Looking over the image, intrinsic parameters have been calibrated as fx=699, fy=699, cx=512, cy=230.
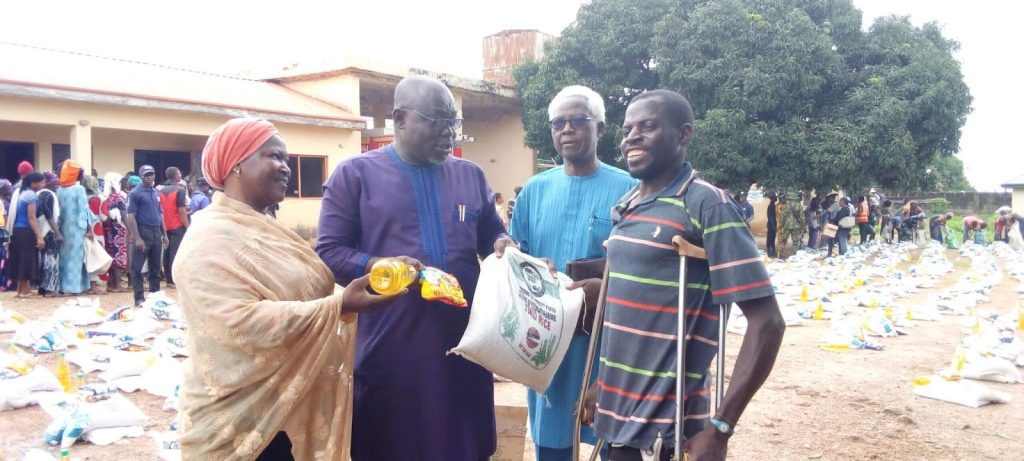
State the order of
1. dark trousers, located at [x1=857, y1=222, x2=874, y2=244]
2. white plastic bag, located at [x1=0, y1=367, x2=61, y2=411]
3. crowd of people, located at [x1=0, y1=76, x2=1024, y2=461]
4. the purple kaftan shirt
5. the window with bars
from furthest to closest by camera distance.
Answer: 1. dark trousers, located at [x1=857, y1=222, x2=874, y2=244]
2. the window with bars
3. white plastic bag, located at [x1=0, y1=367, x2=61, y2=411]
4. the purple kaftan shirt
5. crowd of people, located at [x1=0, y1=76, x2=1024, y2=461]

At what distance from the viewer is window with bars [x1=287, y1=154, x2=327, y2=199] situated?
1611 cm

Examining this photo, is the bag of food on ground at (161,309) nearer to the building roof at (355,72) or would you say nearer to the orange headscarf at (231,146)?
the orange headscarf at (231,146)

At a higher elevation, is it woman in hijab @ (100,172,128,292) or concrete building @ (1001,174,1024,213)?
concrete building @ (1001,174,1024,213)

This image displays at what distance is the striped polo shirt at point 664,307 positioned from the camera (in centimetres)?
184

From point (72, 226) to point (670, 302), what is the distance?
381 inches

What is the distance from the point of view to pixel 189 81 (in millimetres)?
15789

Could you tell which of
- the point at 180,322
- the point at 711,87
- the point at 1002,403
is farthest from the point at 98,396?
the point at 711,87

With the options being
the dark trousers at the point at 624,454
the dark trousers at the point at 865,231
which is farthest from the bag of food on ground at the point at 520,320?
the dark trousers at the point at 865,231

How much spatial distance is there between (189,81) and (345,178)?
15.2 m

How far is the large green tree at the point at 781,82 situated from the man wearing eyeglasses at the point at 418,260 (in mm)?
14162

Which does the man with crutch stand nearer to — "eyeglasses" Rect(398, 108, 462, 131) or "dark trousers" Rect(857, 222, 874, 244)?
"eyeglasses" Rect(398, 108, 462, 131)

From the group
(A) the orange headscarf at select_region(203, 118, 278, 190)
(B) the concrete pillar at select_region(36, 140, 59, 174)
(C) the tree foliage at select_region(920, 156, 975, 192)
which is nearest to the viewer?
(A) the orange headscarf at select_region(203, 118, 278, 190)

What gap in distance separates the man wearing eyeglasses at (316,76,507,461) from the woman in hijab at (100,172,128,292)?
9.18 m

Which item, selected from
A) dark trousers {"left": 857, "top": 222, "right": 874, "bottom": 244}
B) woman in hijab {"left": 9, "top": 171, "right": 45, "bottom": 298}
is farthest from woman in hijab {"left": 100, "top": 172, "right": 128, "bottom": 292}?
dark trousers {"left": 857, "top": 222, "right": 874, "bottom": 244}
